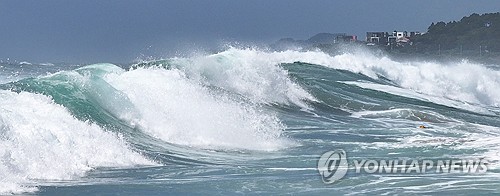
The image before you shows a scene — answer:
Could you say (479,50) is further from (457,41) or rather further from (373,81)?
(373,81)

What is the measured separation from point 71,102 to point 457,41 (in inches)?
4731

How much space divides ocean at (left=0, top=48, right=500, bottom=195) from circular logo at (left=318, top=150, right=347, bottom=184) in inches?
3.4

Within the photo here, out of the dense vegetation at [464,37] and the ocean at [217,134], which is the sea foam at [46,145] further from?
the dense vegetation at [464,37]

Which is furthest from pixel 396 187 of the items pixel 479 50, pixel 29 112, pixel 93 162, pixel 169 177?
pixel 479 50

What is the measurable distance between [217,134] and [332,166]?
153 inches

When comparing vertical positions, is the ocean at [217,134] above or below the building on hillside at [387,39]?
below

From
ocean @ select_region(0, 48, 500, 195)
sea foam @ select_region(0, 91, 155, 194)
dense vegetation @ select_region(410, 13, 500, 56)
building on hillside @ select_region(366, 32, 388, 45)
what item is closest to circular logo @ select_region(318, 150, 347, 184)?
ocean @ select_region(0, 48, 500, 195)

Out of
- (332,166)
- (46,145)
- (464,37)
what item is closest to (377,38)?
(464,37)

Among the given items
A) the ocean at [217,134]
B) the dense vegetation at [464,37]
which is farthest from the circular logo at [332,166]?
the dense vegetation at [464,37]

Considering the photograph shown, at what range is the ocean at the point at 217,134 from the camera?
34.9 ft

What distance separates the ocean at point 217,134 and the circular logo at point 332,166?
→ 0.28 feet

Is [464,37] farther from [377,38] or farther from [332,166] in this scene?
[332,166]

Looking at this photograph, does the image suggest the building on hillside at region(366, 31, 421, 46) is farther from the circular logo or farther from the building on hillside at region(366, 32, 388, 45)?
the circular logo

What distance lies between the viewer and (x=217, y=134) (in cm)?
1609
